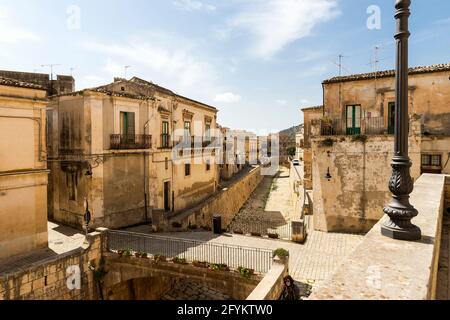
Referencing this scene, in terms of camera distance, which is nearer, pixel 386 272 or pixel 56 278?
pixel 386 272

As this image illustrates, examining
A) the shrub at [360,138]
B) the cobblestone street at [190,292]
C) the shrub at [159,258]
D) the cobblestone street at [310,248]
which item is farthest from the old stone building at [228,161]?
the shrub at [159,258]

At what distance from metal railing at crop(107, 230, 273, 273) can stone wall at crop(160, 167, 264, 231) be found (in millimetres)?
2731

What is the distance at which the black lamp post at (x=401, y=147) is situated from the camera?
482 cm

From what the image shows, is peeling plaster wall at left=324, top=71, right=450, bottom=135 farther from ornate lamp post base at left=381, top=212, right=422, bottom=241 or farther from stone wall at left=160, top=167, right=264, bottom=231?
ornate lamp post base at left=381, top=212, right=422, bottom=241

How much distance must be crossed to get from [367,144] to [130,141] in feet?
48.4

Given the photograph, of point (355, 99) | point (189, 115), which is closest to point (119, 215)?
point (189, 115)

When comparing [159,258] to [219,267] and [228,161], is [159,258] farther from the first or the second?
[228,161]

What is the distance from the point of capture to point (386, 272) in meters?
3.62

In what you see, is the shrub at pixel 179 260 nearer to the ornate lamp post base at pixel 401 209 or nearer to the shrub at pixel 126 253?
the shrub at pixel 126 253

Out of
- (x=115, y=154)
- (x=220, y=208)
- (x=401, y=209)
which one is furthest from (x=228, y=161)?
(x=401, y=209)

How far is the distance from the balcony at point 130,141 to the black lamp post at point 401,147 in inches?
662

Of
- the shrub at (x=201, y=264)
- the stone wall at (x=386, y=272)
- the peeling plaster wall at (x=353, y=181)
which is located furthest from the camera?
the peeling plaster wall at (x=353, y=181)

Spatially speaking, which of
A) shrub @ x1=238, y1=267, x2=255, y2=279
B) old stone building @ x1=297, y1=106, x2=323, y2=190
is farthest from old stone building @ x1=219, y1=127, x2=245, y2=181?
shrub @ x1=238, y1=267, x2=255, y2=279

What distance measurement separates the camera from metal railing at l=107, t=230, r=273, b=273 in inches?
484
